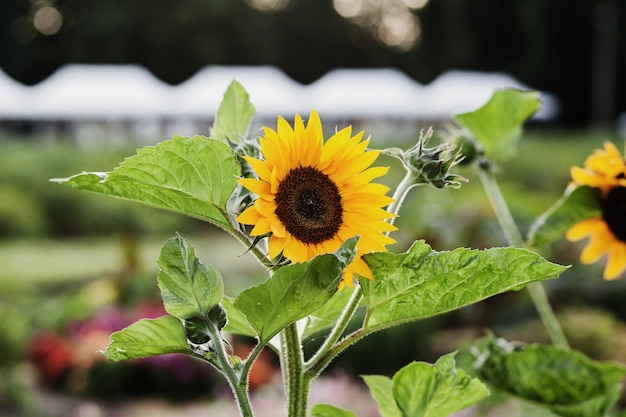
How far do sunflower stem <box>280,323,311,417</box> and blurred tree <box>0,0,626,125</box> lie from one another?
2397 centimetres

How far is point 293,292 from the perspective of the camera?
1.68 ft

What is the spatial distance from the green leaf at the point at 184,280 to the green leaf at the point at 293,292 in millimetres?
21

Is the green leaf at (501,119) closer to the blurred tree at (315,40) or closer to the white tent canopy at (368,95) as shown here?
the white tent canopy at (368,95)

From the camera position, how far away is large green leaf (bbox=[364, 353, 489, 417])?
0.62m

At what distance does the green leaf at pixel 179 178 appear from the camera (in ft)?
1.78

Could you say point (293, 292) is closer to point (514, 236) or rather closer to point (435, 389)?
point (435, 389)

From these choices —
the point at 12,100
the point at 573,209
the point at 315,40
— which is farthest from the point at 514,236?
the point at 315,40

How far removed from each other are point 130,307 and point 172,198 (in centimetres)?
551

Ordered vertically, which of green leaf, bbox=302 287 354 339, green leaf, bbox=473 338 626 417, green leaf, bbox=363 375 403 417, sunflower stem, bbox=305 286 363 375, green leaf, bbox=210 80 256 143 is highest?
green leaf, bbox=210 80 256 143

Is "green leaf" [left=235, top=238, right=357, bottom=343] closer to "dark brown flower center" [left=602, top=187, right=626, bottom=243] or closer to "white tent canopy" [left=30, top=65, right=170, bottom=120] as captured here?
"dark brown flower center" [left=602, top=187, right=626, bottom=243]

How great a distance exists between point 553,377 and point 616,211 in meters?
0.18

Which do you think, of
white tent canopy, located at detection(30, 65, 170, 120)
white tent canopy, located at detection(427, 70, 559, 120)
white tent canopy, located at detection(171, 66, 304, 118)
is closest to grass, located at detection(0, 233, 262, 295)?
white tent canopy, located at detection(30, 65, 170, 120)

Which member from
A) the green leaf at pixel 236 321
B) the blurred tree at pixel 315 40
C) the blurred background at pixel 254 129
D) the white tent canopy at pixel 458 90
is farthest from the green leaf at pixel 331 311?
the blurred tree at pixel 315 40

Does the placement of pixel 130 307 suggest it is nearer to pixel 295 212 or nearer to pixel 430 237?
pixel 430 237
